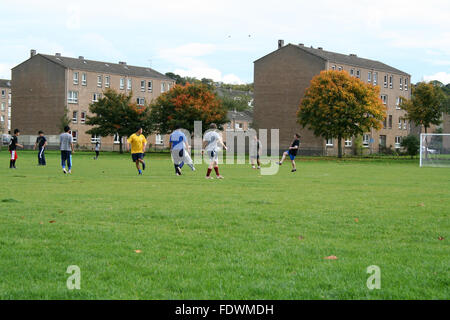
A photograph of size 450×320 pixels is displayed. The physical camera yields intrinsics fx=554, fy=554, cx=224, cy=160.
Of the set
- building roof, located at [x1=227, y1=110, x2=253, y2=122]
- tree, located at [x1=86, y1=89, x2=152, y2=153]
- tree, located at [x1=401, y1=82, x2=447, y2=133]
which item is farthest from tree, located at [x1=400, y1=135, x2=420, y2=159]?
building roof, located at [x1=227, y1=110, x2=253, y2=122]

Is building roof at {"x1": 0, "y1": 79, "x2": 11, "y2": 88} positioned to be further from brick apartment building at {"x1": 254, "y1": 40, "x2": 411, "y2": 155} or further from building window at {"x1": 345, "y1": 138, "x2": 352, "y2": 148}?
building window at {"x1": 345, "y1": 138, "x2": 352, "y2": 148}

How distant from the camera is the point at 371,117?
60531 mm

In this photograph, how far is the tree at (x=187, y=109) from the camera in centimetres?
6406

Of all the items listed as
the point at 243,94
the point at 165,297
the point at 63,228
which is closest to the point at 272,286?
the point at 165,297

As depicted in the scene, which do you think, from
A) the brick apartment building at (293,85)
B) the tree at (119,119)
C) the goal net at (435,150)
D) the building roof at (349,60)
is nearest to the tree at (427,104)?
the brick apartment building at (293,85)

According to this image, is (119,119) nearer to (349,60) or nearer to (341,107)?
(341,107)

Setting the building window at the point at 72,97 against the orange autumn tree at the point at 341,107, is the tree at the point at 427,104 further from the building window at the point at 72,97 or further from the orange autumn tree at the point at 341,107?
the building window at the point at 72,97

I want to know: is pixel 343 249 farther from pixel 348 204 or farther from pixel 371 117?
pixel 371 117

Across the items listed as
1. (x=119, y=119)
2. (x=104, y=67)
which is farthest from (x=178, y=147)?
(x=104, y=67)

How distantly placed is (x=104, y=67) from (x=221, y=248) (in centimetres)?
9111

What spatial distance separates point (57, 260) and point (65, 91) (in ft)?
274

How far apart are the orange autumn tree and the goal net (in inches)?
622

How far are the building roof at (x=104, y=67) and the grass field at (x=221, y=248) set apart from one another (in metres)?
80.1
